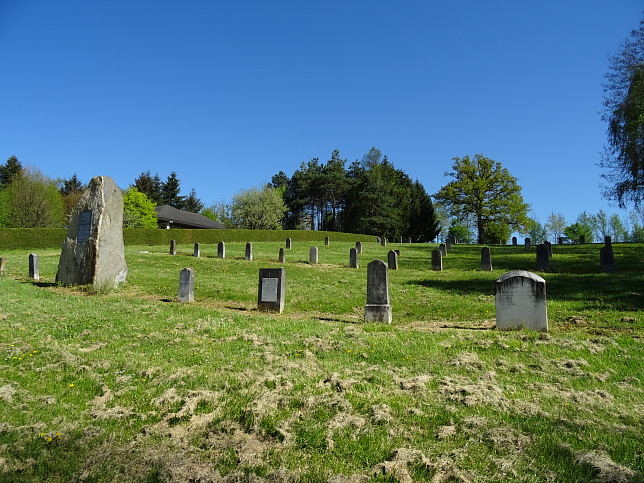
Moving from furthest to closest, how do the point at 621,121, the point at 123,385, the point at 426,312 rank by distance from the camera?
the point at 621,121 < the point at 426,312 < the point at 123,385

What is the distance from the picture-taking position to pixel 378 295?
9539mm

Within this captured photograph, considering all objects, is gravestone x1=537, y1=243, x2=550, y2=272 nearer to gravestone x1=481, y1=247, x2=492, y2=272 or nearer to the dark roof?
gravestone x1=481, y1=247, x2=492, y2=272

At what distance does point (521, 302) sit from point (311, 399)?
5.70m

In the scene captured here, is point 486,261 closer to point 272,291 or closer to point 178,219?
point 272,291

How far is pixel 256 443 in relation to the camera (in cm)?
358

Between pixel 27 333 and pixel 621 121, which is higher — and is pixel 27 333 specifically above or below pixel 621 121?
below

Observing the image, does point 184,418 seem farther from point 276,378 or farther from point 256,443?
point 276,378

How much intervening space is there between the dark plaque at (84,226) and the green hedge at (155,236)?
22948 mm

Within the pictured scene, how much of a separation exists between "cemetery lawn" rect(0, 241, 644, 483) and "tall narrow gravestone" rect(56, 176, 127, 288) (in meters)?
3.94

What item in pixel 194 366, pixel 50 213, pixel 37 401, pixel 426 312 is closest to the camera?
pixel 37 401

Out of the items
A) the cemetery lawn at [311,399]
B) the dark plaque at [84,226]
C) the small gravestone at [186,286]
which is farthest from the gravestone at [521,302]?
the dark plaque at [84,226]

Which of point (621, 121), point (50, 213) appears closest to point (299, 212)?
point (50, 213)

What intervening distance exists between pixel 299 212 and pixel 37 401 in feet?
241

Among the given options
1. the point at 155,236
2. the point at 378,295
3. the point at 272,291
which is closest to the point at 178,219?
the point at 155,236
